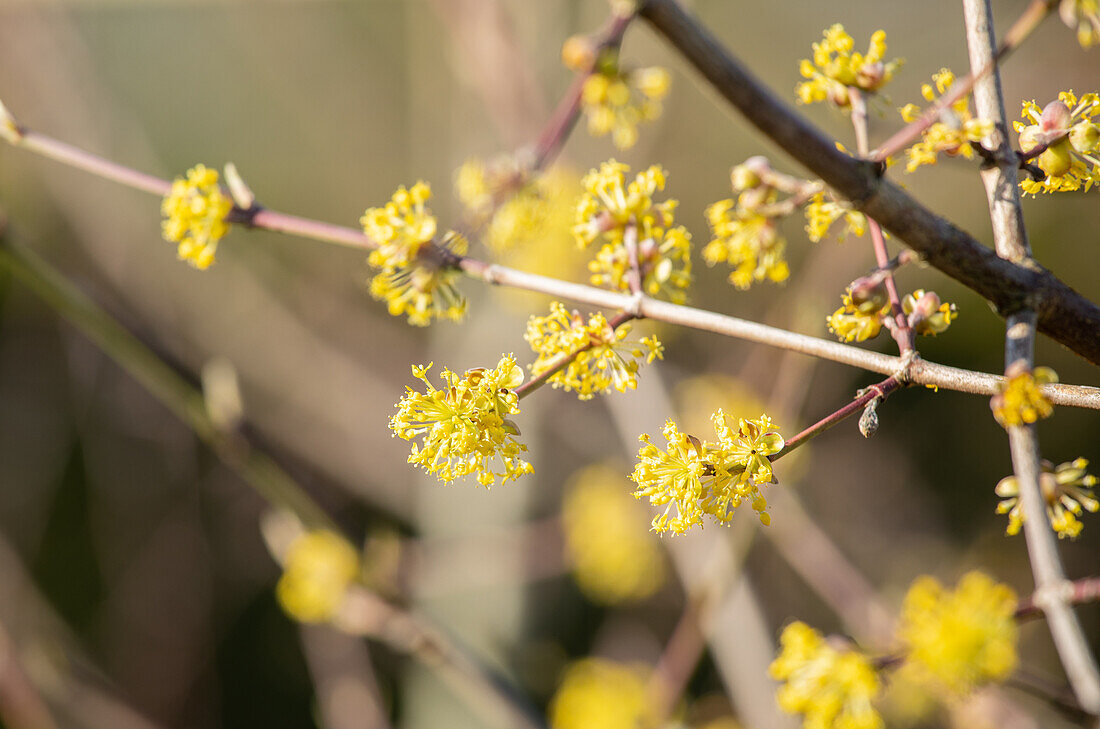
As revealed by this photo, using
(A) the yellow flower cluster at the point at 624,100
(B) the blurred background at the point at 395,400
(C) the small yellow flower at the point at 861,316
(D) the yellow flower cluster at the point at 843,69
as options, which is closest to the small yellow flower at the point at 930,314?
(C) the small yellow flower at the point at 861,316

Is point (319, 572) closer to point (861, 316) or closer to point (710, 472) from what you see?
point (710, 472)

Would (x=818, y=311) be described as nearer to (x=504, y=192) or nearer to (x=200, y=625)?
(x=504, y=192)

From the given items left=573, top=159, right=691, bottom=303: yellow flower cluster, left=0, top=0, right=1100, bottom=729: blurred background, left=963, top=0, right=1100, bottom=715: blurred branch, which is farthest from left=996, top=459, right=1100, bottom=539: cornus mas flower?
left=0, top=0, right=1100, bottom=729: blurred background

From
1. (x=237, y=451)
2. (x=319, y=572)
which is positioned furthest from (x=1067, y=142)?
(x=319, y=572)

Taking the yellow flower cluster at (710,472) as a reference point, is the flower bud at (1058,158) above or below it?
above

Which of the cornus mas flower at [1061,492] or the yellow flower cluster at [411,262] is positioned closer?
the cornus mas flower at [1061,492]

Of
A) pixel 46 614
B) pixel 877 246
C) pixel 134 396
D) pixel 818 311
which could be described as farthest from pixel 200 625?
pixel 877 246

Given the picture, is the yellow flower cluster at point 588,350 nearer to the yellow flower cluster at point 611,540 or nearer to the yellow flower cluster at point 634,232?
the yellow flower cluster at point 634,232
